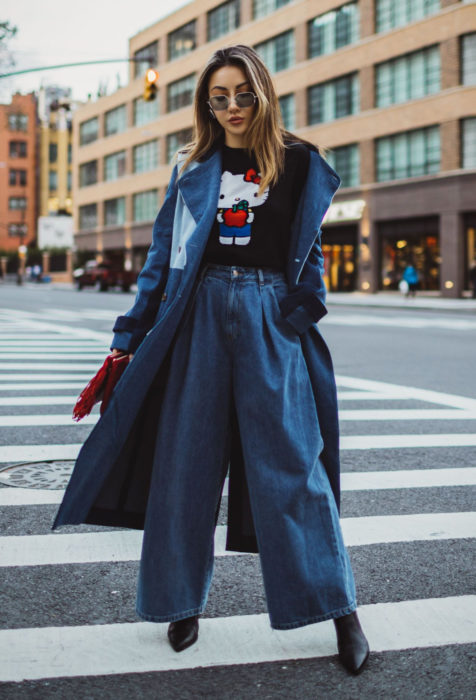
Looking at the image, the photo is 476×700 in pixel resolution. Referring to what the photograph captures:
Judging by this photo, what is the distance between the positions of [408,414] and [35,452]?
3.49 m

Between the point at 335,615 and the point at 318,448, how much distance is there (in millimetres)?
520

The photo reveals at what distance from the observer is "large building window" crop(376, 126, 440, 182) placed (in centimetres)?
3816

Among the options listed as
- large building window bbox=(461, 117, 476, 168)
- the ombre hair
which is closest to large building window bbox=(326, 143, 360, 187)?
large building window bbox=(461, 117, 476, 168)

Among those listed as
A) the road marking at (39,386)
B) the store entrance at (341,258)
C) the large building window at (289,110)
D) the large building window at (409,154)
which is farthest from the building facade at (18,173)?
the road marking at (39,386)

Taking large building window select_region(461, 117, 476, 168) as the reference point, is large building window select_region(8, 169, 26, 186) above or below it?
above

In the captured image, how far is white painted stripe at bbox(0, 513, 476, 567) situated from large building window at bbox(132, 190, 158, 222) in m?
56.8

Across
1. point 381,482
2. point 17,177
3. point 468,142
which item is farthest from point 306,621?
point 17,177

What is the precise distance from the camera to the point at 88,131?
73438 millimetres

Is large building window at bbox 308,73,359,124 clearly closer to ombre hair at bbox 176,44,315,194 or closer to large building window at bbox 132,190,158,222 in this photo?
large building window at bbox 132,190,158,222

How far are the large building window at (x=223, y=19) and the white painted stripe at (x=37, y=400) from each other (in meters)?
46.5

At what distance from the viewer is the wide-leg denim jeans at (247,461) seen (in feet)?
9.13

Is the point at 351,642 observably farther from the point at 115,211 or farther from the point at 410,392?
the point at 115,211

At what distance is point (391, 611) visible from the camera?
327cm

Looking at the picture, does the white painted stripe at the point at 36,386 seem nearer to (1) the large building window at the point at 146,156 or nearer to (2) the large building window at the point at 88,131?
(1) the large building window at the point at 146,156
